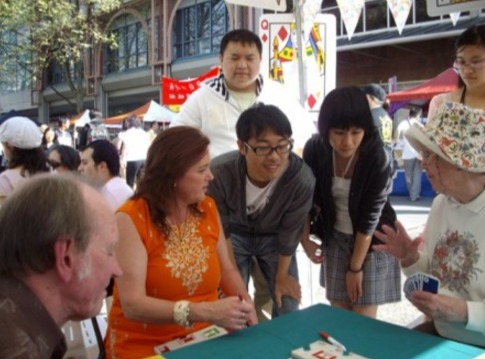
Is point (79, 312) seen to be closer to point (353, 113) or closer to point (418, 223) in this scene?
point (353, 113)

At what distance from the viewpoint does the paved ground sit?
354 centimetres

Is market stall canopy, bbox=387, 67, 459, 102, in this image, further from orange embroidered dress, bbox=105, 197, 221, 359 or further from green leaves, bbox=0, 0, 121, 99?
green leaves, bbox=0, 0, 121, 99

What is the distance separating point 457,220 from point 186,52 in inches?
782

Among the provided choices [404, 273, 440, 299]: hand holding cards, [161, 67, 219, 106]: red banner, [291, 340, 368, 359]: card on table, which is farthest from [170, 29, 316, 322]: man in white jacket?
[161, 67, 219, 106]: red banner

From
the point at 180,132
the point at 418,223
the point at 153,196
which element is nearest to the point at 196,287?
the point at 153,196

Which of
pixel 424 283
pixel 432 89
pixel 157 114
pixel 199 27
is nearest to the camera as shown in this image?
pixel 424 283

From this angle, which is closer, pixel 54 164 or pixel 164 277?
pixel 164 277

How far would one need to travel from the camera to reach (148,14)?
22.0 m

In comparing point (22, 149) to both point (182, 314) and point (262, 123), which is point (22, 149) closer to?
point (262, 123)

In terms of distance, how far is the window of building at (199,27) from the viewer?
1955 cm

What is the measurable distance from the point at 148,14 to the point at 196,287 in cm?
2178

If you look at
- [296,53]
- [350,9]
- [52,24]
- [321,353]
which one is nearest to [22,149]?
[296,53]

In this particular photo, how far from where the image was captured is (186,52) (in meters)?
20.8

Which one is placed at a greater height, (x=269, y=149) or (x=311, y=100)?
(x=311, y=100)
